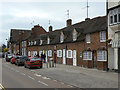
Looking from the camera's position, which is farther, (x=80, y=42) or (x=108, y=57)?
(x=80, y=42)

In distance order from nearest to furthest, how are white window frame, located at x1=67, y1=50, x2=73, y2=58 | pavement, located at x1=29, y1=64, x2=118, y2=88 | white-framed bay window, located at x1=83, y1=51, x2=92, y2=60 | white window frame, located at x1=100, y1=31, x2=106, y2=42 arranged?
pavement, located at x1=29, y1=64, x2=118, y2=88, white window frame, located at x1=100, y1=31, x2=106, y2=42, white-framed bay window, located at x1=83, y1=51, x2=92, y2=60, white window frame, located at x1=67, y1=50, x2=73, y2=58

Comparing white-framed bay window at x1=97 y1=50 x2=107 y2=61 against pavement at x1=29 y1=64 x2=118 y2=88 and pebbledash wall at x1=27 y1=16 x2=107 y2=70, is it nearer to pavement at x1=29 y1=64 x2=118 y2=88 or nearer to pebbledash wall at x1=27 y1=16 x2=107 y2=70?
pebbledash wall at x1=27 y1=16 x2=107 y2=70

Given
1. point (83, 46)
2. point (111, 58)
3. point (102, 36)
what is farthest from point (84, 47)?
point (111, 58)

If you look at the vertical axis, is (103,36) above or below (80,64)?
above

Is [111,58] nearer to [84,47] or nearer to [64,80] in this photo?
[84,47]

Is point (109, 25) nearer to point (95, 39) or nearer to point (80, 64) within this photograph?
point (95, 39)

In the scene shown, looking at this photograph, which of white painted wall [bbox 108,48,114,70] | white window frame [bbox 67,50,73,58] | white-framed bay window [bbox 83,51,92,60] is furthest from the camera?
white window frame [bbox 67,50,73,58]

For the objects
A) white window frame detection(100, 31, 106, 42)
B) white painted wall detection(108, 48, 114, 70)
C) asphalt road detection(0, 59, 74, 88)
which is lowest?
asphalt road detection(0, 59, 74, 88)

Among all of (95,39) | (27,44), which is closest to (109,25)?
(95,39)

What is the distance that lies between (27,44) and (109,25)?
37.3 meters

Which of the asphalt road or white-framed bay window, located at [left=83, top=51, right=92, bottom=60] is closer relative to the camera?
the asphalt road

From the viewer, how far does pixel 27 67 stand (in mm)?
26359

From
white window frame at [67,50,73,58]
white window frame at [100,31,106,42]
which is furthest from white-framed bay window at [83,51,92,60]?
white window frame at [67,50,73,58]

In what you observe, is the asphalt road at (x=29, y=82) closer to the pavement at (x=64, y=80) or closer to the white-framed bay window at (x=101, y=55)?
the pavement at (x=64, y=80)
